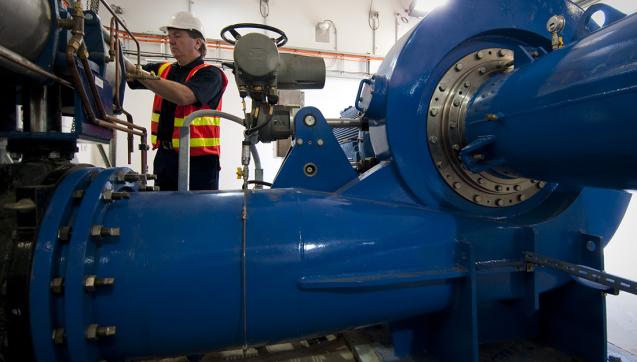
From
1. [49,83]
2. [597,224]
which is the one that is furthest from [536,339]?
[49,83]

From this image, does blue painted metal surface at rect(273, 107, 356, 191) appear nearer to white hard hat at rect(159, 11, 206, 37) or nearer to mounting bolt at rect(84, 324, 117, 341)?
mounting bolt at rect(84, 324, 117, 341)

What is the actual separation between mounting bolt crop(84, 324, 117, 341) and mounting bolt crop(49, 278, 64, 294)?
0.10 metres

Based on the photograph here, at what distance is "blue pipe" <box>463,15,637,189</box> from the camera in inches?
26.7

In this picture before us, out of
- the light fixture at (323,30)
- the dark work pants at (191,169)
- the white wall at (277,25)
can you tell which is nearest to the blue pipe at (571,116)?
the dark work pants at (191,169)

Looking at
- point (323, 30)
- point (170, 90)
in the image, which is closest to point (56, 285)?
point (170, 90)

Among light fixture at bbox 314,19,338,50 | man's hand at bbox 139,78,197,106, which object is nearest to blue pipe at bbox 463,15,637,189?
man's hand at bbox 139,78,197,106

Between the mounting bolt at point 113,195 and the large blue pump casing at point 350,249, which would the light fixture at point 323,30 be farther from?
the mounting bolt at point 113,195

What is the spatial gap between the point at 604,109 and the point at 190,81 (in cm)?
152

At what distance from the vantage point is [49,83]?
90 cm

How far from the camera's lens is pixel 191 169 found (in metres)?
1.81

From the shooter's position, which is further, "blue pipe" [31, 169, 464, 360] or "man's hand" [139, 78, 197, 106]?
"man's hand" [139, 78, 197, 106]

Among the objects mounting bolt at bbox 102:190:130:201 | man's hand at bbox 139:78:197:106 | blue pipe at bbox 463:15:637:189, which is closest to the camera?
blue pipe at bbox 463:15:637:189

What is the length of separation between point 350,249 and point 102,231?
0.57 m

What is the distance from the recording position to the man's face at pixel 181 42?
5.88 feet
